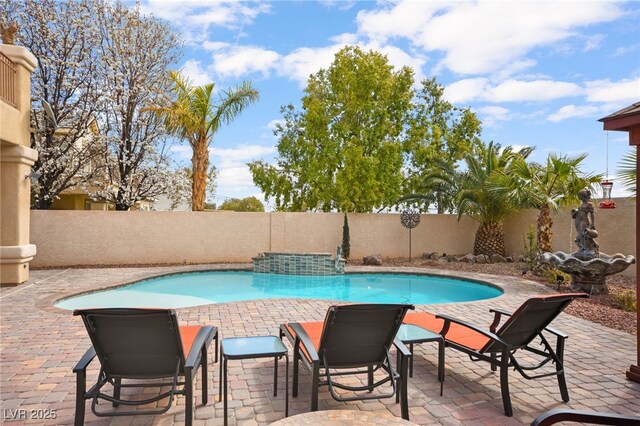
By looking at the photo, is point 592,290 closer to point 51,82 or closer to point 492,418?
point 492,418

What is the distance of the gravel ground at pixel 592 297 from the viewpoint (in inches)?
286

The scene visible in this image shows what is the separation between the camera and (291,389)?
13.9 ft

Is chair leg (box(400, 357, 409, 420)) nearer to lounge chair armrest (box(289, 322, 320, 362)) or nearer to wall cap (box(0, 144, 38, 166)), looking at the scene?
lounge chair armrest (box(289, 322, 320, 362))

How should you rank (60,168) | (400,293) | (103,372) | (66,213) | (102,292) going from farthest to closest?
(60,168), (66,213), (400,293), (102,292), (103,372)

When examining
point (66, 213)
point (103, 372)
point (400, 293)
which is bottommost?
point (400, 293)

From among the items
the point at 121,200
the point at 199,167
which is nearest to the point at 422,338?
the point at 199,167

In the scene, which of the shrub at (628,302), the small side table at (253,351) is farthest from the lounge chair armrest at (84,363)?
the shrub at (628,302)

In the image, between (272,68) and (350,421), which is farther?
(272,68)

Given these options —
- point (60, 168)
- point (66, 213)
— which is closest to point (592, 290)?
point (66, 213)

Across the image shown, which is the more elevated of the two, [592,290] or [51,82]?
[51,82]

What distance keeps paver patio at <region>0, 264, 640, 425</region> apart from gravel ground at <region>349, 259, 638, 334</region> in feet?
1.67

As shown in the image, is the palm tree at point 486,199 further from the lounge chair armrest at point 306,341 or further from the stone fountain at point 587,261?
the lounge chair armrest at point 306,341

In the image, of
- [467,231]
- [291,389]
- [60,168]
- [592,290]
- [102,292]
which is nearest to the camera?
[291,389]

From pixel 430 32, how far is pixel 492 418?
9.92 metres
